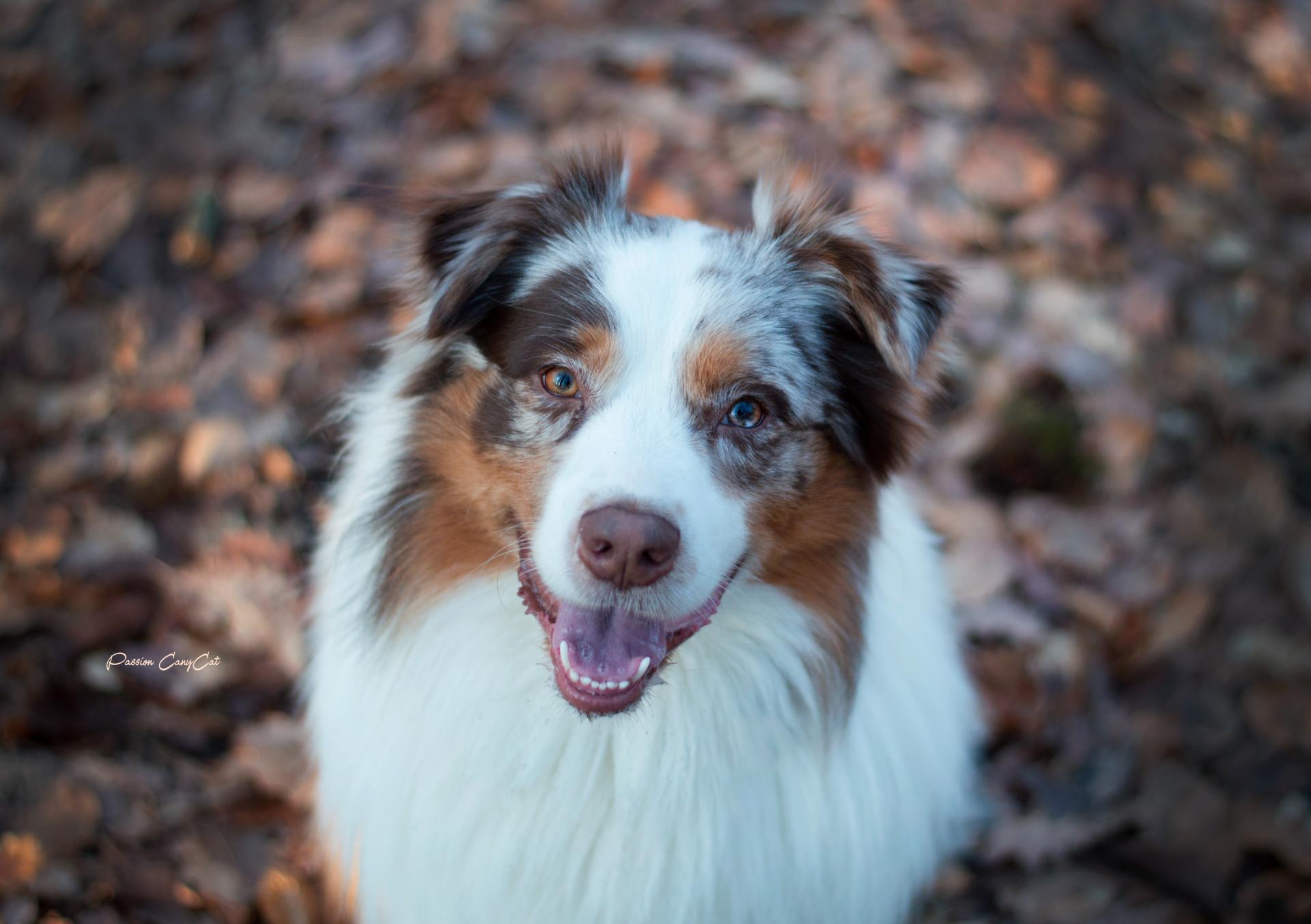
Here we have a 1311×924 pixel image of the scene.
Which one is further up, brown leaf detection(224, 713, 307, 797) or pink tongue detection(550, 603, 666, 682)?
pink tongue detection(550, 603, 666, 682)

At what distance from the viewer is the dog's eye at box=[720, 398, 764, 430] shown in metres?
2.30

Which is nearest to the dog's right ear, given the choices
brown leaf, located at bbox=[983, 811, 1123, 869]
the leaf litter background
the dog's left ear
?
the dog's left ear

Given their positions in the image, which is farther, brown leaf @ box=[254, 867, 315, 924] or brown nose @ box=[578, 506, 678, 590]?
brown leaf @ box=[254, 867, 315, 924]

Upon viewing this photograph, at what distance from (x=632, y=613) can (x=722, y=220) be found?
2873 millimetres

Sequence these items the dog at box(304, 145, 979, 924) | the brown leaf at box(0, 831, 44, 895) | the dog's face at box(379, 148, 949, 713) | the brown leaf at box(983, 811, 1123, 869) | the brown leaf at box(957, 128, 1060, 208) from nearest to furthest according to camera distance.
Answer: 1. the dog's face at box(379, 148, 949, 713)
2. the dog at box(304, 145, 979, 924)
3. the brown leaf at box(0, 831, 44, 895)
4. the brown leaf at box(983, 811, 1123, 869)
5. the brown leaf at box(957, 128, 1060, 208)

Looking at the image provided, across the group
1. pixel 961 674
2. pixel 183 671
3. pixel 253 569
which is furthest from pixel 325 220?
pixel 961 674

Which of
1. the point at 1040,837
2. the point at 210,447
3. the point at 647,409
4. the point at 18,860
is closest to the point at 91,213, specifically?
the point at 210,447

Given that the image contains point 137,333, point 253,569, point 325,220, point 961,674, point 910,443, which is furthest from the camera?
point 325,220

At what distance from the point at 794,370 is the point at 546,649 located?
870mm

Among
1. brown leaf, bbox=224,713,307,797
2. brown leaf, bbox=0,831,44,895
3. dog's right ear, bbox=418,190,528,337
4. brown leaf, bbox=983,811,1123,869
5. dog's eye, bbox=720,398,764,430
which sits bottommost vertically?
brown leaf, bbox=0,831,44,895

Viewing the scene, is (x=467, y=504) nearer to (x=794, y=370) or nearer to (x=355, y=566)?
(x=355, y=566)

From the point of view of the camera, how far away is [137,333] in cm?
417

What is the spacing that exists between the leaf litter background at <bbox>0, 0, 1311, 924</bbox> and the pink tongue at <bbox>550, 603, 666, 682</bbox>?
4.27 ft

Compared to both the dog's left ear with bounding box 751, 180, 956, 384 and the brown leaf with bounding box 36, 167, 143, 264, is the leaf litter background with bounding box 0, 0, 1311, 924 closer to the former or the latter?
the brown leaf with bounding box 36, 167, 143, 264
